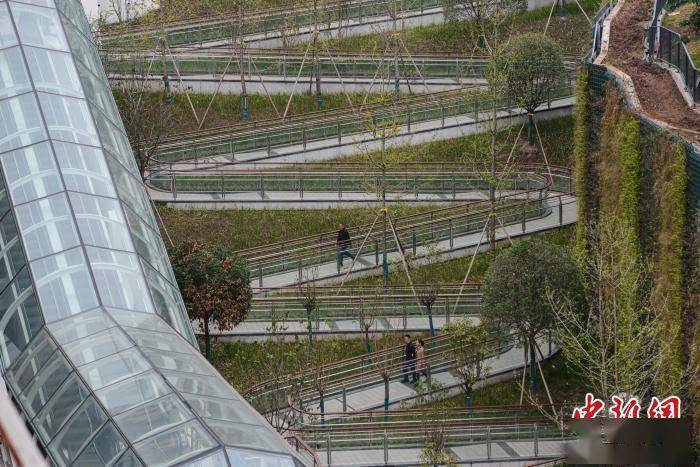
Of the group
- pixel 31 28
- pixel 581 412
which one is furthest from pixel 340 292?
pixel 31 28

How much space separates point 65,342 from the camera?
2073 centimetres

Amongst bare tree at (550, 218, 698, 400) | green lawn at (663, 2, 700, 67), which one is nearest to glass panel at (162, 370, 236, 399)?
bare tree at (550, 218, 698, 400)

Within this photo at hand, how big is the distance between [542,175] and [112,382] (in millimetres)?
21896

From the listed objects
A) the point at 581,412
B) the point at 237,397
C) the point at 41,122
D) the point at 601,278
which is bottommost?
the point at 581,412

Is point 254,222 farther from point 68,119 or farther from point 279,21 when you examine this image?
point 68,119

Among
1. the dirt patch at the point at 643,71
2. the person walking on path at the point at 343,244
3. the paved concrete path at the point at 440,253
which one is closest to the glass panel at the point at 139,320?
the paved concrete path at the point at 440,253

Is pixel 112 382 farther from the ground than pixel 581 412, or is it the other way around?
pixel 112 382

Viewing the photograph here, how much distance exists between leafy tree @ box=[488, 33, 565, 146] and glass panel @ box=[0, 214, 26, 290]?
19.5 meters

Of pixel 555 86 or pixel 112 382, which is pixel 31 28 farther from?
pixel 555 86

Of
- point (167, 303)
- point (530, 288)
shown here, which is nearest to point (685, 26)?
point (530, 288)

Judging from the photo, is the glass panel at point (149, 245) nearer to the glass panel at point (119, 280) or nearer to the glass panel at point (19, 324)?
the glass panel at point (119, 280)

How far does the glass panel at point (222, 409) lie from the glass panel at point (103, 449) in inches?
39.5

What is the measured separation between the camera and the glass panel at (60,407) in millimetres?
19203

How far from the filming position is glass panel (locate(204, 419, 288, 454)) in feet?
58.5
